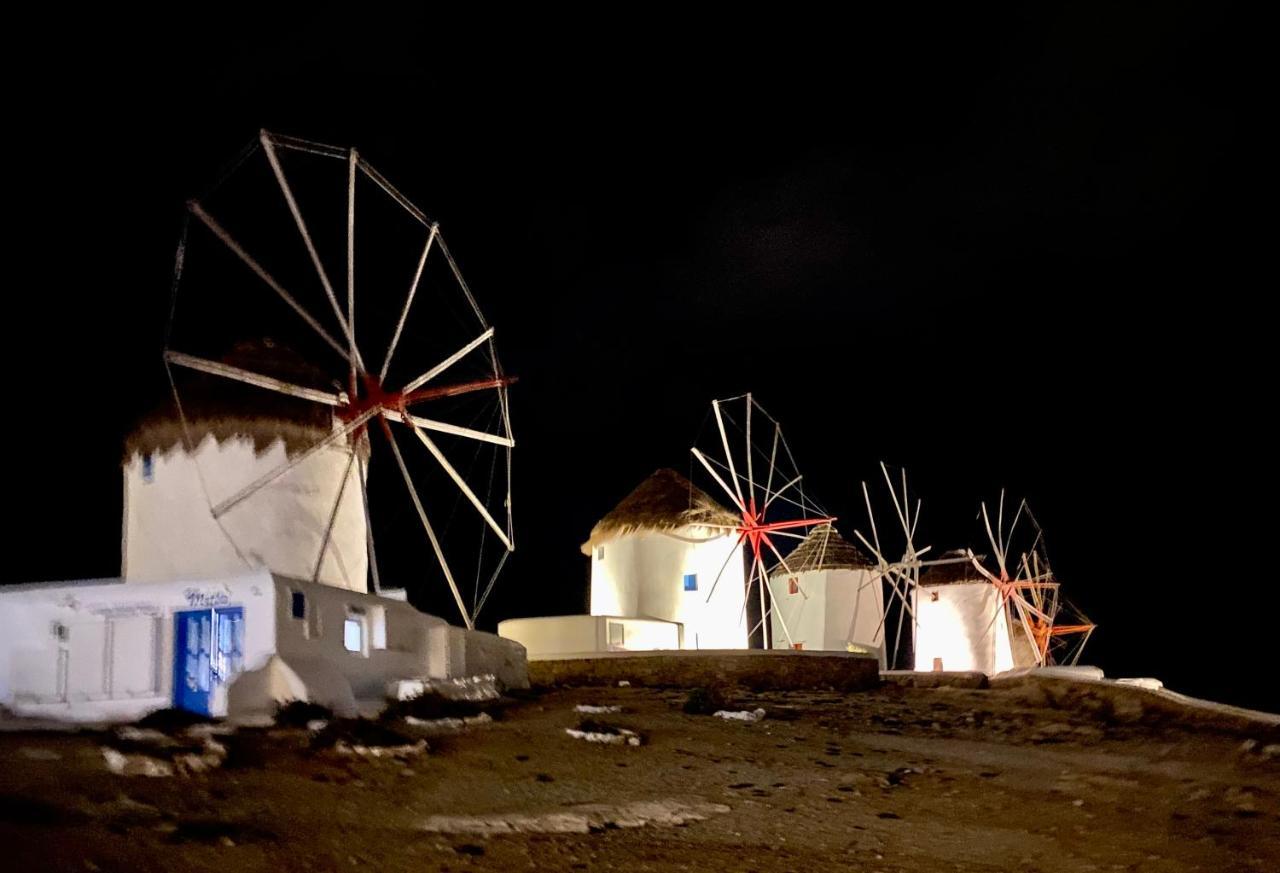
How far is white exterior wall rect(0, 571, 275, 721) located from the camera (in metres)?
14.4

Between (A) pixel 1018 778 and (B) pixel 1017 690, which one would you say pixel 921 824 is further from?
(B) pixel 1017 690

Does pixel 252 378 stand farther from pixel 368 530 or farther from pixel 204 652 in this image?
pixel 204 652

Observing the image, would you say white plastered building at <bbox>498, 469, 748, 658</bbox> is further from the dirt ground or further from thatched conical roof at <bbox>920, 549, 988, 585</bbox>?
the dirt ground

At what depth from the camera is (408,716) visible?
593 inches

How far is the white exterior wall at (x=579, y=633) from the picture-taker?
26391mm

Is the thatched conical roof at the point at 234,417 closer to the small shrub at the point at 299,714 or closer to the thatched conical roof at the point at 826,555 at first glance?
the small shrub at the point at 299,714

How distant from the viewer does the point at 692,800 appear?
36.5 feet

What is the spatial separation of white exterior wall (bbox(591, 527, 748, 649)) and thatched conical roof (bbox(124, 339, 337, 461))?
12.8 meters

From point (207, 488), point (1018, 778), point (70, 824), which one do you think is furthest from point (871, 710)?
point (70, 824)

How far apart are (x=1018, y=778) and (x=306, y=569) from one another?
1059 centimetres

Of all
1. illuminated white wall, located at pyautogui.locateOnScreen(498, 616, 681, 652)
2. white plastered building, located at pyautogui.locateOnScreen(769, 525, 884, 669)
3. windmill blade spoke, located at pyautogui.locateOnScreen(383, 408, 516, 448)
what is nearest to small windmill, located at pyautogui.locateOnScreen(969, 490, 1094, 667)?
white plastered building, located at pyautogui.locateOnScreen(769, 525, 884, 669)

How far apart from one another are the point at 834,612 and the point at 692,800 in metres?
23.8

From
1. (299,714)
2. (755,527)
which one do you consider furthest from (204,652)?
(755,527)

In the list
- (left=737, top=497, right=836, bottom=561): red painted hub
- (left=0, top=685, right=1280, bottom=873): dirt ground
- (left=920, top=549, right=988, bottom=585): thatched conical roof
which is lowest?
(left=0, top=685, right=1280, bottom=873): dirt ground
